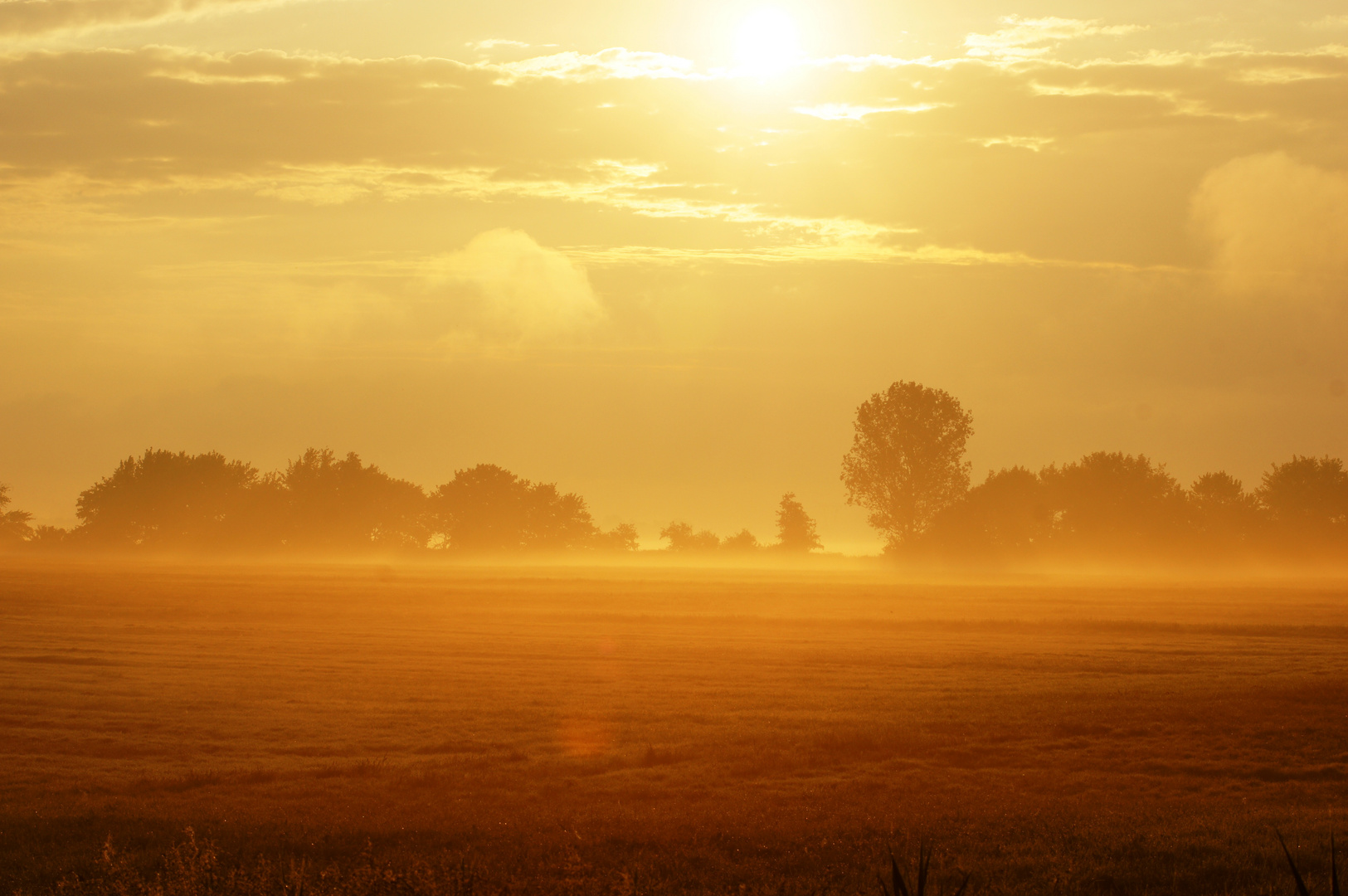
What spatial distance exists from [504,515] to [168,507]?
130 ft

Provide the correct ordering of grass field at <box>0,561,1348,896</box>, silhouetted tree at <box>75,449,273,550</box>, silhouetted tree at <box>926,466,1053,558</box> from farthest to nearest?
1. silhouetted tree at <box>75,449,273,550</box>
2. silhouetted tree at <box>926,466,1053,558</box>
3. grass field at <box>0,561,1348,896</box>

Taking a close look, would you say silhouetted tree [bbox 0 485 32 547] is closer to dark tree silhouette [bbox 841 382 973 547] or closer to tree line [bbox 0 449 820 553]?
tree line [bbox 0 449 820 553]

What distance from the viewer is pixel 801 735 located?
21.7 metres

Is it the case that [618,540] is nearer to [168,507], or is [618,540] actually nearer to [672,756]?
[168,507]

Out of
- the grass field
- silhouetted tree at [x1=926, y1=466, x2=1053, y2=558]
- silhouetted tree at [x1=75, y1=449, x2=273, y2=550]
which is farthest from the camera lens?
silhouetted tree at [x1=75, y1=449, x2=273, y2=550]

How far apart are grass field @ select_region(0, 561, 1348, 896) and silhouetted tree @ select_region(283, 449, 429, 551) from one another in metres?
86.5

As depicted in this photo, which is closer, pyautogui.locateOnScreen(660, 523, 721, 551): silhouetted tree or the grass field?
the grass field

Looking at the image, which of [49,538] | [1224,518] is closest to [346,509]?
[49,538]

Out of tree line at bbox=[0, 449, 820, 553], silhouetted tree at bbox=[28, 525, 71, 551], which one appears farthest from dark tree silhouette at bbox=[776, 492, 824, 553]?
silhouetted tree at bbox=[28, 525, 71, 551]

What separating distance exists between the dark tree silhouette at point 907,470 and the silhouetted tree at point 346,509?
194 ft

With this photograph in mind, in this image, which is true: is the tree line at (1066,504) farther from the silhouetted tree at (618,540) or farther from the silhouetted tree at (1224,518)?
the silhouetted tree at (618,540)

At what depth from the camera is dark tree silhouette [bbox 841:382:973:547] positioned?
349 ft

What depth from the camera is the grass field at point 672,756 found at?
42.4 ft

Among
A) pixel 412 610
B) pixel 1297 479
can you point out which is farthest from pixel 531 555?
pixel 1297 479
